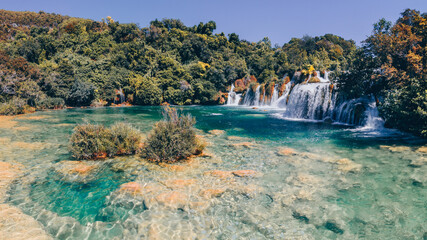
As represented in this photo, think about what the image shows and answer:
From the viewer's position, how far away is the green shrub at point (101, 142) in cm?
859

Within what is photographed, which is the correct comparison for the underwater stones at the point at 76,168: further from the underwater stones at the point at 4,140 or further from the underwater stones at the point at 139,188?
the underwater stones at the point at 4,140

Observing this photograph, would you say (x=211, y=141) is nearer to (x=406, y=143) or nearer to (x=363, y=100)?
(x=406, y=143)

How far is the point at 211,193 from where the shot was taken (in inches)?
234

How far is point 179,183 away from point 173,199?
954 mm

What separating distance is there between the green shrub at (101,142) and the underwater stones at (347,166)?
822 centimetres

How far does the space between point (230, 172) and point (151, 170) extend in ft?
9.04

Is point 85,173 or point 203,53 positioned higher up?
point 203,53

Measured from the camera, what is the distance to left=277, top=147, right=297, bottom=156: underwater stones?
971 cm

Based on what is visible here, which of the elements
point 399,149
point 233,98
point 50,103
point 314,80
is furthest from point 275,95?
point 50,103

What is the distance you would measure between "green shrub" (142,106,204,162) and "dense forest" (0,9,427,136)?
11389mm

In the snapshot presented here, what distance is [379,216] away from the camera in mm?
4926

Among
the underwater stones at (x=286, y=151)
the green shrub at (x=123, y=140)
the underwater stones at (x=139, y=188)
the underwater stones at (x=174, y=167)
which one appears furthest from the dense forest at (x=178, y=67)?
the green shrub at (x=123, y=140)

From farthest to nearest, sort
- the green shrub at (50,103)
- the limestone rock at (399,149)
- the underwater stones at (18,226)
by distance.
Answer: the green shrub at (50,103) < the limestone rock at (399,149) < the underwater stones at (18,226)

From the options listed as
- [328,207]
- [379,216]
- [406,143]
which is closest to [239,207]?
[328,207]
